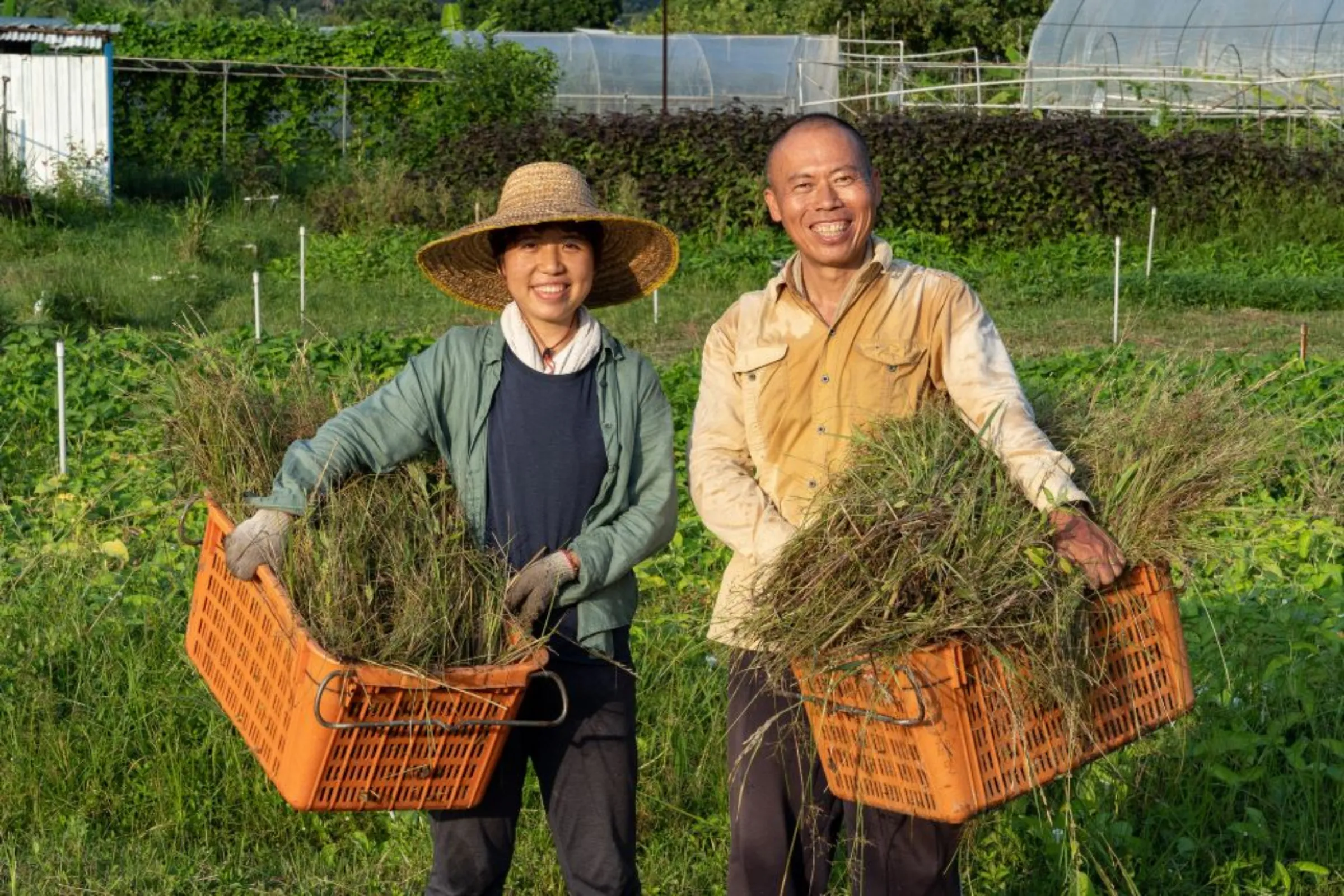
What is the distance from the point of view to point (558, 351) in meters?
3.24

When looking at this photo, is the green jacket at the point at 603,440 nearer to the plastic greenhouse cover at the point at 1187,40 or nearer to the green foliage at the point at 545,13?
the plastic greenhouse cover at the point at 1187,40

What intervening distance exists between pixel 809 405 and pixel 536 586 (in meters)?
0.57

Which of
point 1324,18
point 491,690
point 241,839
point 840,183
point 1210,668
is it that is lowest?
point 241,839

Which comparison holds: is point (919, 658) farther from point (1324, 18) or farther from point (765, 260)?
point (1324, 18)

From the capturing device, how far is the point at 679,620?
4.70 m

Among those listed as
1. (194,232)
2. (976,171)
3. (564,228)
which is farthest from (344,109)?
(564,228)

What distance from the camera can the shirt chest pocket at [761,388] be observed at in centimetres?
308

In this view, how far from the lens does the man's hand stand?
8.77 ft

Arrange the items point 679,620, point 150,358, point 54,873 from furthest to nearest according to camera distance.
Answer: point 150,358, point 679,620, point 54,873

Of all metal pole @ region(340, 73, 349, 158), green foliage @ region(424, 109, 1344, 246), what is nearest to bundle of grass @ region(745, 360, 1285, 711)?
green foliage @ region(424, 109, 1344, 246)

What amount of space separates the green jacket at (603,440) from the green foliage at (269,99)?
16112 mm

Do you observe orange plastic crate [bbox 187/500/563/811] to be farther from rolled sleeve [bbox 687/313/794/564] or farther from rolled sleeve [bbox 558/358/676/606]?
rolled sleeve [bbox 687/313/794/564]

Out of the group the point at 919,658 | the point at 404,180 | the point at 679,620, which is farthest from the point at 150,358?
the point at 404,180

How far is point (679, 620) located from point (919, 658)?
2.17m
